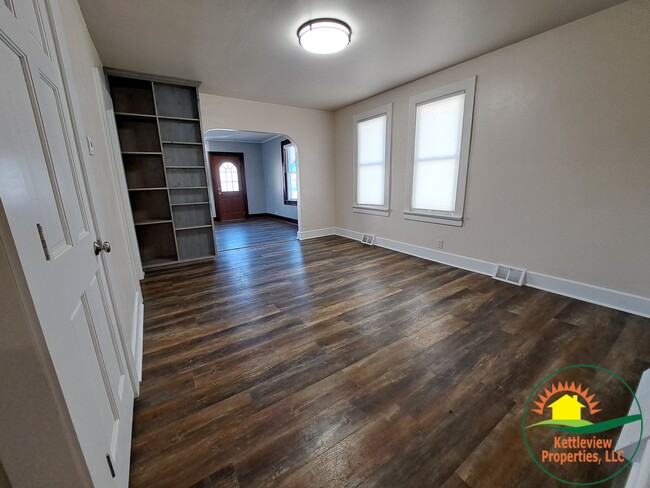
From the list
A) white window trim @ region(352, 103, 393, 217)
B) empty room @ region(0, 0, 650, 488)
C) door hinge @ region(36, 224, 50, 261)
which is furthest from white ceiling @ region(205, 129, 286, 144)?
door hinge @ region(36, 224, 50, 261)

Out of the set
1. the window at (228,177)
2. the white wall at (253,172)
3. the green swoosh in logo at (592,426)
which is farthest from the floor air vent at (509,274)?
the window at (228,177)

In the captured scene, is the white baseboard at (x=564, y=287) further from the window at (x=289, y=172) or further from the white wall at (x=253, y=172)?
the white wall at (x=253, y=172)

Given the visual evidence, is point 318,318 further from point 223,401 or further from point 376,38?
point 376,38

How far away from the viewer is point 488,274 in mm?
3256

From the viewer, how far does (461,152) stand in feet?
10.9

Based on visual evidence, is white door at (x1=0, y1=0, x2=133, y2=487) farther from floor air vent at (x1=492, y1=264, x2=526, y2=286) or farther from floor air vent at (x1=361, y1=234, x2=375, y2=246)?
floor air vent at (x1=361, y1=234, x2=375, y2=246)

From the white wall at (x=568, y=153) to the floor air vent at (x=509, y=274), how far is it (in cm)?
8

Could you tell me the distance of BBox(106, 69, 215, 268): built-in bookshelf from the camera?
11.3 feet

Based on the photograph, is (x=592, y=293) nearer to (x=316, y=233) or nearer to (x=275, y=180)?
(x=316, y=233)

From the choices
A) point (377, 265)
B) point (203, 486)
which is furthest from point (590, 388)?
point (377, 265)

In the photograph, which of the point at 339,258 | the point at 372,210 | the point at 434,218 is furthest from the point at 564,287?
the point at 372,210

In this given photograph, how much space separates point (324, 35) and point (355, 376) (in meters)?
2.83

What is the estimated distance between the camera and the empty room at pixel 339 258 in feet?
2.62

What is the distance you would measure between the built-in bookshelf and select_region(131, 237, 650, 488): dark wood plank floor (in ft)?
3.73
